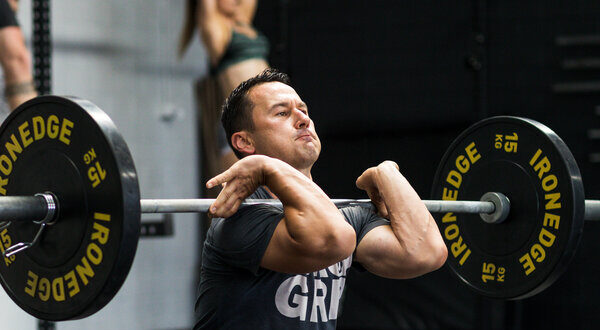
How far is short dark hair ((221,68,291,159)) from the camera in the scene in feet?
7.93

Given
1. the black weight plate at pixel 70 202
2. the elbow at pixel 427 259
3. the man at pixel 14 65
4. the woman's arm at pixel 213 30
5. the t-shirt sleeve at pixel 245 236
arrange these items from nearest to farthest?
the black weight plate at pixel 70 202
the t-shirt sleeve at pixel 245 236
the elbow at pixel 427 259
the man at pixel 14 65
the woman's arm at pixel 213 30

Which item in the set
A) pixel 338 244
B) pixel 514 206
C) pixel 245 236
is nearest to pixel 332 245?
pixel 338 244

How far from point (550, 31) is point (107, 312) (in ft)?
9.62

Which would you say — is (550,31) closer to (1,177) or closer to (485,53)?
(485,53)

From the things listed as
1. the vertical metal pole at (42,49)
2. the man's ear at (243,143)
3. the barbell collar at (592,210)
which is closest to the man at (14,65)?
the vertical metal pole at (42,49)

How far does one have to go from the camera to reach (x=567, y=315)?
461cm

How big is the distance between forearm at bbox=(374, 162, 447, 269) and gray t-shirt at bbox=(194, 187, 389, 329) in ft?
0.84

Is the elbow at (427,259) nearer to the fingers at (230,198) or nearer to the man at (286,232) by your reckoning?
the man at (286,232)

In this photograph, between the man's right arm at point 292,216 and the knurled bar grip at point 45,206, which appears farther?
the man's right arm at point 292,216

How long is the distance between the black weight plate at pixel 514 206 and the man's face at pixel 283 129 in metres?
0.59

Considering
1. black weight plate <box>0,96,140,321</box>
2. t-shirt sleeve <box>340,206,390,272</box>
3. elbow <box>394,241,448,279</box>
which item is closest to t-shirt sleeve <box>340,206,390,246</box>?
t-shirt sleeve <box>340,206,390,272</box>

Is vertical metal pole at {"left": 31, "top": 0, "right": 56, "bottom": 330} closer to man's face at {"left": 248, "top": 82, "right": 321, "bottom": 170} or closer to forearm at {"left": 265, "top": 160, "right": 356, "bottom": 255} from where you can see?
man's face at {"left": 248, "top": 82, "right": 321, "bottom": 170}

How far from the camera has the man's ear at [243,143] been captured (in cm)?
240

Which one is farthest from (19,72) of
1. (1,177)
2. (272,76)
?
(1,177)
